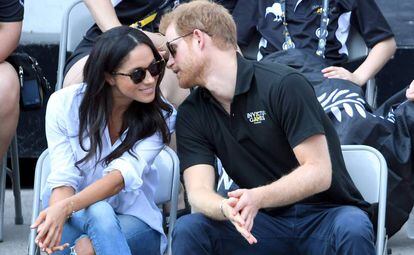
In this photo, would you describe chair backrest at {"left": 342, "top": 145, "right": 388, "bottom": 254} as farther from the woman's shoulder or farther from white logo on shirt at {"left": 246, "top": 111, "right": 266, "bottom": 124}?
the woman's shoulder

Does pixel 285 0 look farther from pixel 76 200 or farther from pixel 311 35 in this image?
pixel 76 200

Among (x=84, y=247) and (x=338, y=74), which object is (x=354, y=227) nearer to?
(x=84, y=247)

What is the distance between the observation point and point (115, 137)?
4246mm

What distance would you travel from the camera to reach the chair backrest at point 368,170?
163 inches

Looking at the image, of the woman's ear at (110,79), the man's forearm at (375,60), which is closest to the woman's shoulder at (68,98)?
the woman's ear at (110,79)

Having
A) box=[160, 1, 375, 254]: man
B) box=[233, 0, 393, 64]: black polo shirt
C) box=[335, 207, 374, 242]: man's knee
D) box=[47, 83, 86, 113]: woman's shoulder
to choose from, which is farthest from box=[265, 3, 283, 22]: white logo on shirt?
box=[335, 207, 374, 242]: man's knee

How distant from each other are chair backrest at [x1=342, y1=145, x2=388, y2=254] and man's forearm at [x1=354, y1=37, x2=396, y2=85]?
36.3 inches

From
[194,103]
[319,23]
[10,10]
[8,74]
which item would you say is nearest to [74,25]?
[10,10]

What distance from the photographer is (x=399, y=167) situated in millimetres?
4707

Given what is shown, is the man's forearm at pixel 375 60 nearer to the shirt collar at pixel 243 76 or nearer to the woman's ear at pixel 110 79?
the shirt collar at pixel 243 76

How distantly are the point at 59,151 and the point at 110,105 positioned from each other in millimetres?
263

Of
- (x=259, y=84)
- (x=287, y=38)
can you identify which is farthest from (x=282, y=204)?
(x=287, y=38)

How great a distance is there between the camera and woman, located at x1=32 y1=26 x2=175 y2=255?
409 cm

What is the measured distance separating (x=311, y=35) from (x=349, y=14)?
20 cm
